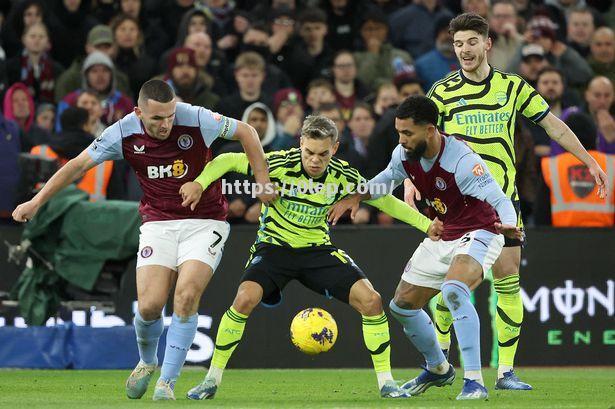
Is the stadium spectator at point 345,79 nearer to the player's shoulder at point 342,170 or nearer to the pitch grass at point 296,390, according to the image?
the pitch grass at point 296,390

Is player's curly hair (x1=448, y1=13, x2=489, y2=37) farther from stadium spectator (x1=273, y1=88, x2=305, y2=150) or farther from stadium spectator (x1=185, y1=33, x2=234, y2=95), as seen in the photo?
stadium spectator (x1=185, y1=33, x2=234, y2=95)

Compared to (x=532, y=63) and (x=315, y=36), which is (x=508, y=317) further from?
(x=315, y=36)

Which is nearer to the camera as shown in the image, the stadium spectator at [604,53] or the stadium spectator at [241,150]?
the stadium spectator at [241,150]

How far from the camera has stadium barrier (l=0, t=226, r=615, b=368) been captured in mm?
13820

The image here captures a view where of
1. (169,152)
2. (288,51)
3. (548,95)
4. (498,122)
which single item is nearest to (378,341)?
(498,122)

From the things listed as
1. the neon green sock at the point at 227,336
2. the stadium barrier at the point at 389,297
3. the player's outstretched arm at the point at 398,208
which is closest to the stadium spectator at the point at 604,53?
the stadium barrier at the point at 389,297

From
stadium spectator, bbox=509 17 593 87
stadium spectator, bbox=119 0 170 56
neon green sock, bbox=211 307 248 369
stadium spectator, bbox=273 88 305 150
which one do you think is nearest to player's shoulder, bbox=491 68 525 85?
neon green sock, bbox=211 307 248 369

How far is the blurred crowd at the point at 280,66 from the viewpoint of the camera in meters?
14.7

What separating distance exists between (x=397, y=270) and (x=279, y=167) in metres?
3.85

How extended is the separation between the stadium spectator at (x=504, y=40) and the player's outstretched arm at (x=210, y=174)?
7.70 meters

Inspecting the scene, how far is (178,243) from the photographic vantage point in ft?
→ 33.0

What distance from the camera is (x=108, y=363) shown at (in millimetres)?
13414

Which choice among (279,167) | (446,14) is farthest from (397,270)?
(446,14)

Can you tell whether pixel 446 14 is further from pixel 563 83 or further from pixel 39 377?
pixel 39 377
